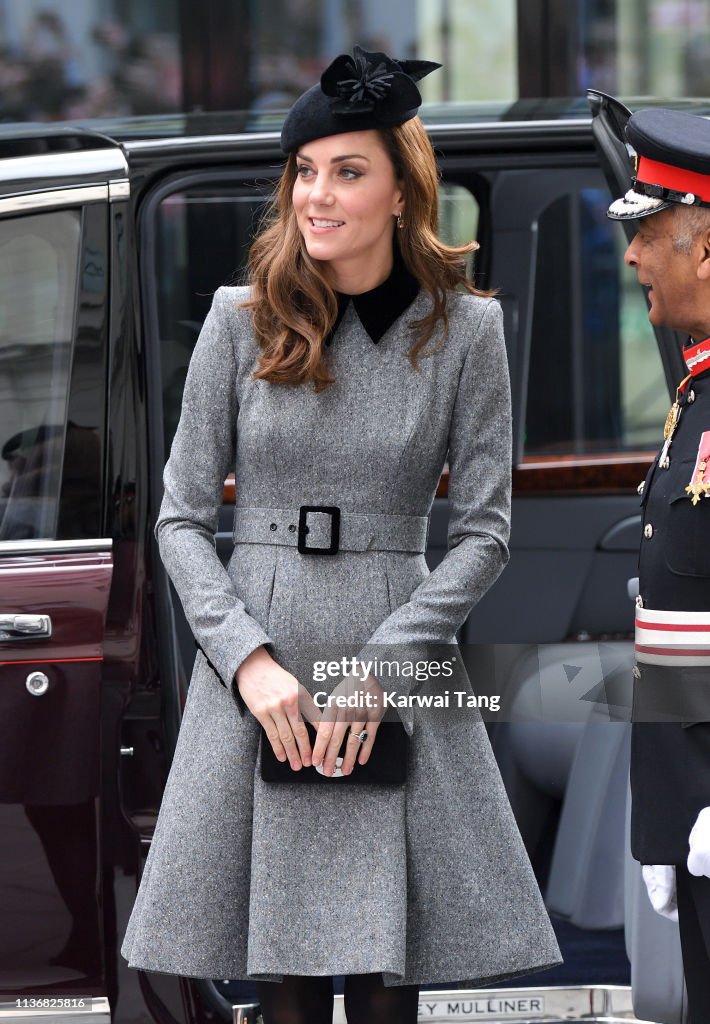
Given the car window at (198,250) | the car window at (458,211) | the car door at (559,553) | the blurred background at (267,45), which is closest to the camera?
the car door at (559,553)

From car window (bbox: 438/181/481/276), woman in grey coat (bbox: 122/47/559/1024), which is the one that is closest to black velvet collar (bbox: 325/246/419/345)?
woman in grey coat (bbox: 122/47/559/1024)

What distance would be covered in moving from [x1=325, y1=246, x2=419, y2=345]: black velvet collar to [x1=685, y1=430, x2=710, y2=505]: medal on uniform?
480mm

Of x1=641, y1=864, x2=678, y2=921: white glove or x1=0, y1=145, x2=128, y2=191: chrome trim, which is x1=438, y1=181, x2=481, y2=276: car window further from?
x1=641, y1=864, x2=678, y2=921: white glove

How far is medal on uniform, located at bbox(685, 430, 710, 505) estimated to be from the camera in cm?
170

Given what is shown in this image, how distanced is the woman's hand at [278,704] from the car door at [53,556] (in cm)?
→ 51

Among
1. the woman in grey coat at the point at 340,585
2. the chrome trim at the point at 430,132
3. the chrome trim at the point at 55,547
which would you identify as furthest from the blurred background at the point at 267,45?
the woman in grey coat at the point at 340,585

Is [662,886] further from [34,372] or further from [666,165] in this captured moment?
[34,372]

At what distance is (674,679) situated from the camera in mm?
1773

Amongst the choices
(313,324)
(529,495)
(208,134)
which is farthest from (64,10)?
(313,324)

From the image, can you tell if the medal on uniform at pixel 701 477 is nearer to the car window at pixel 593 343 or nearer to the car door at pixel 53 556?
the car door at pixel 53 556

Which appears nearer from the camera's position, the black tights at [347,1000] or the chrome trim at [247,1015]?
the black tights at [347,1000]

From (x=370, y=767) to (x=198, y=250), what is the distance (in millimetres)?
1433

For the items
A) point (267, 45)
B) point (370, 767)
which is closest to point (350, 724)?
point (370, 767)

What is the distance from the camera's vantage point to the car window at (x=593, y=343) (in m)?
4.35
